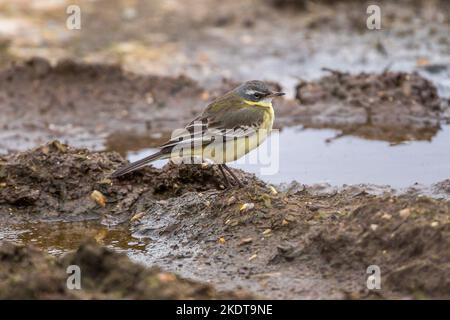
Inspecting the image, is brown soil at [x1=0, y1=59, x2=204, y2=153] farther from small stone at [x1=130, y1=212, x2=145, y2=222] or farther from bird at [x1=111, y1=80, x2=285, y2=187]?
bird at [x1=111, y1=80, x2=285, y2=187]

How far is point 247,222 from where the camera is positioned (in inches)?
315

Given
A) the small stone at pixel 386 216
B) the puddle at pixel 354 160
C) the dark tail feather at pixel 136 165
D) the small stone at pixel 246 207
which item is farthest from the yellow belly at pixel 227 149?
the small stone at pixel 386 216

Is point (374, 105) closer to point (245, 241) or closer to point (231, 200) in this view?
point (231, 200)

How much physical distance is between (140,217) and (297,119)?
4583mm

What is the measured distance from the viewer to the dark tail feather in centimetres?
868

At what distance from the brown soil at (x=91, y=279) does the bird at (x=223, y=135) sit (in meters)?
1.96

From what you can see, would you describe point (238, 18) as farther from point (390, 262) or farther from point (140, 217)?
point (390, 262)

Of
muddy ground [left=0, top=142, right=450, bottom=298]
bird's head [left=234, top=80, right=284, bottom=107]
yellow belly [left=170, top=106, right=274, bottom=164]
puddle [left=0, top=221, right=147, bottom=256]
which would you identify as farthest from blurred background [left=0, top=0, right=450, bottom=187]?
puddle [left=0, top=221, right=147, bottom=256]

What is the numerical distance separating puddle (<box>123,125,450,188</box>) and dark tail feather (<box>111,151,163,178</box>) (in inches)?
77.8

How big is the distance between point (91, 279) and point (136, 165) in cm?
226

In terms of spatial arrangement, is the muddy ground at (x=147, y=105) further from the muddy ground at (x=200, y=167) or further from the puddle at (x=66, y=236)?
the puddle at (x=66, y=236)

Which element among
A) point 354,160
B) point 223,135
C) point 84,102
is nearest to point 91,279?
point 223,135

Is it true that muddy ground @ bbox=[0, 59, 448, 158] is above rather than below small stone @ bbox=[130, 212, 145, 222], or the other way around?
above
